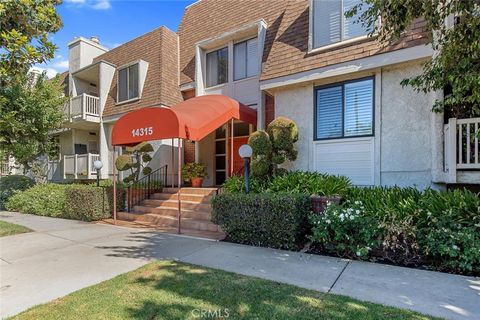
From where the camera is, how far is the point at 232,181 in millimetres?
8414

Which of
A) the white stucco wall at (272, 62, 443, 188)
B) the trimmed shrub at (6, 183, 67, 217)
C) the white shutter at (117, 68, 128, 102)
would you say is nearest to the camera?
the white stucco wall at (272, 62, 443, 188)

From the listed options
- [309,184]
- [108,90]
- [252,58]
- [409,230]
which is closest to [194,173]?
[252,58]

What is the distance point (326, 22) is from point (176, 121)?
5.49m

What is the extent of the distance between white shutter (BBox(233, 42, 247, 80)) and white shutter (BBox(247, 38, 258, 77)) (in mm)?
189

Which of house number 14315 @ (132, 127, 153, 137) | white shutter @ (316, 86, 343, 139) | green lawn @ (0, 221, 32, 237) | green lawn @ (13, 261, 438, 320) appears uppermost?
white shutter @ (316, 86, 343, 139)

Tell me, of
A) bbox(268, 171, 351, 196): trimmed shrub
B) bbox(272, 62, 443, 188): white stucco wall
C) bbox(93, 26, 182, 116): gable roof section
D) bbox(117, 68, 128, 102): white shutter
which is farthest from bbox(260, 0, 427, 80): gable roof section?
bbox(117, 68, 128, 102): white shutter

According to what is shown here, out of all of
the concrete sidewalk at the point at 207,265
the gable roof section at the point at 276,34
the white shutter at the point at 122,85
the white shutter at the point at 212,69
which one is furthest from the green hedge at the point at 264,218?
the white shutter at the point at 122,85

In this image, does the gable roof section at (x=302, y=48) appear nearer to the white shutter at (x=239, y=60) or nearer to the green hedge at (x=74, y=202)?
the white shutter at (x=239, y=60)

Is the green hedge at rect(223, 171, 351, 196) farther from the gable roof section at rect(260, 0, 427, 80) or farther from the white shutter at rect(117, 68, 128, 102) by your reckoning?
the white shutter at rect(117, 68, 128, 102)

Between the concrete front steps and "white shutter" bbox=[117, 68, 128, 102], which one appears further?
"white shutter" bbox=[117, 68, 128, 102]

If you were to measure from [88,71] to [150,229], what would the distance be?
1254 cm

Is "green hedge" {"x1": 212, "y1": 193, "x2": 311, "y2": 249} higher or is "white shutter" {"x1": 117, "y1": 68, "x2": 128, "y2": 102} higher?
"white shutter" {"x1": 117, "y1": 68, "x2": 128, "y2": 102}

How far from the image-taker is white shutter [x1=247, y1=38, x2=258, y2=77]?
11.7 metres
